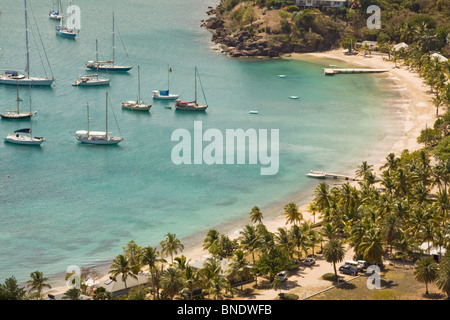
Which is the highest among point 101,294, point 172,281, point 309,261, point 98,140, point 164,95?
point 164,95

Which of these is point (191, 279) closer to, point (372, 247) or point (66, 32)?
point (372, 247)

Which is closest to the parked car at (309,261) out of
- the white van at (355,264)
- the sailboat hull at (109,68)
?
the white van at (355,264)

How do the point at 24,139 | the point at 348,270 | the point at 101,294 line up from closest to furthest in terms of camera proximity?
the point at 101,294 → the point at 348,270 → the point at 24,139

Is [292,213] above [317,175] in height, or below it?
below

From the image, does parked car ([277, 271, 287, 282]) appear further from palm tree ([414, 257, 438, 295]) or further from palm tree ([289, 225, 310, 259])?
palm tree ([414, 257, 438, 295])

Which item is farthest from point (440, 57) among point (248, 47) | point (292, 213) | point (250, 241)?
point (250, 241)

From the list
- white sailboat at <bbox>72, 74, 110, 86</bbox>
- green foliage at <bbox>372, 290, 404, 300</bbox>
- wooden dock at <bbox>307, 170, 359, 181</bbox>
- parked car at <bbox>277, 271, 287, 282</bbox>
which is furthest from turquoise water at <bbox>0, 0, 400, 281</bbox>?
green foliage at <bbox>372, 290, 404, 300</bbox>

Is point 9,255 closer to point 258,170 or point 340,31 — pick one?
point 258,170

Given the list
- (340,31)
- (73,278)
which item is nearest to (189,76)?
(340,31)
